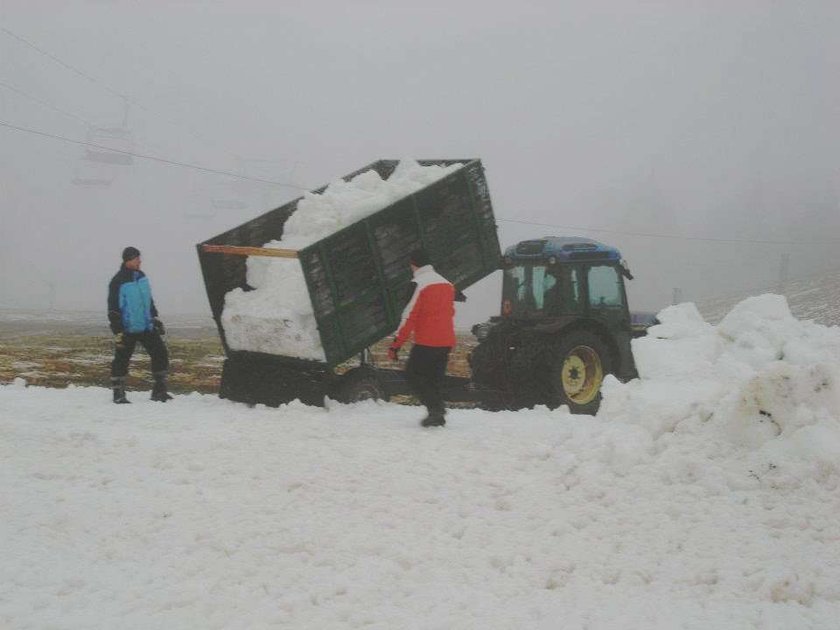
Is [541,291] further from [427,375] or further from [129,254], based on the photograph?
[129,254]

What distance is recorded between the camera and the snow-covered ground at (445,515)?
4.02 meters

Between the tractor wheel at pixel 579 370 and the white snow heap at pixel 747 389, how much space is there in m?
0.86

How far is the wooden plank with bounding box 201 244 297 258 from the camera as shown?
7.59 metres

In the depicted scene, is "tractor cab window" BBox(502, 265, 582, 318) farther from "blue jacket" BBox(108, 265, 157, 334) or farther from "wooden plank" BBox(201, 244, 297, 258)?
"blue jacket" BBox(108, 265, 157, 334)

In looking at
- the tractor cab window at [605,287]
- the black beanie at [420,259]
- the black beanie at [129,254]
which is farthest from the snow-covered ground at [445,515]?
the tractor cab window at [605,287]

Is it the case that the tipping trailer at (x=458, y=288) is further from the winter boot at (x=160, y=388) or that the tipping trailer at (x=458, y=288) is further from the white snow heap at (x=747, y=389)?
the white snow heap at (x=747, y=389)

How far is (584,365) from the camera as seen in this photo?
955cm

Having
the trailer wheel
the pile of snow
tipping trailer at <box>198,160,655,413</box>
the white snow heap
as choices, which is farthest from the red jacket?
the white snow heap

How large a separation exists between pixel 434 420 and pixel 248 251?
9.12ft

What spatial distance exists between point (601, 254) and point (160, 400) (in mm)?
5945

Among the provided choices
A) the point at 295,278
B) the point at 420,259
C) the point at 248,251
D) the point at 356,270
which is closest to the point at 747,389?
the point at 420,259

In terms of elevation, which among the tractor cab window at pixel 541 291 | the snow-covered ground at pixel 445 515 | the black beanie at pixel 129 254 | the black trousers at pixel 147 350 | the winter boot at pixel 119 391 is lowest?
the snow-covered ground at pixel 445 515

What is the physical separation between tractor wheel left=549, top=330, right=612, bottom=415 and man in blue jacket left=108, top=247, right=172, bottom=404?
4788 mm

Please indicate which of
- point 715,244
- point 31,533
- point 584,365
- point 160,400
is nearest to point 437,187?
point 584,365
